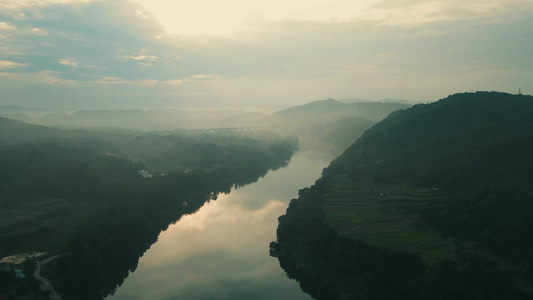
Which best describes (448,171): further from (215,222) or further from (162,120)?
(162,120)

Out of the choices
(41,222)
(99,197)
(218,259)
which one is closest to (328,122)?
(99,197)

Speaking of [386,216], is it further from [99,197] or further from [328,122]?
[328,122]

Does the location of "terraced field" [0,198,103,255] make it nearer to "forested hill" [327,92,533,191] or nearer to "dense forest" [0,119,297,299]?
"dense forest" [0,119,297,299]

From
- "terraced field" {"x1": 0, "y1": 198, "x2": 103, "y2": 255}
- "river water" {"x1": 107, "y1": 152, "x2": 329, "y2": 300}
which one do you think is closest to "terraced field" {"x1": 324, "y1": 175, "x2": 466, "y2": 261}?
"river water" {"x1": 107, "y1": 152, "x2": 329, "y2": 300}

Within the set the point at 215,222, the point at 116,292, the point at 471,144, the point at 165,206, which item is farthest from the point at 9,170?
the point at 471,144

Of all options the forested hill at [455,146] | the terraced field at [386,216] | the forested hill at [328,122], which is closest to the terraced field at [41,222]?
the terraced field at [386,216]

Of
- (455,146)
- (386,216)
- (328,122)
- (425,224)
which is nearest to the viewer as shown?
(425,224)
